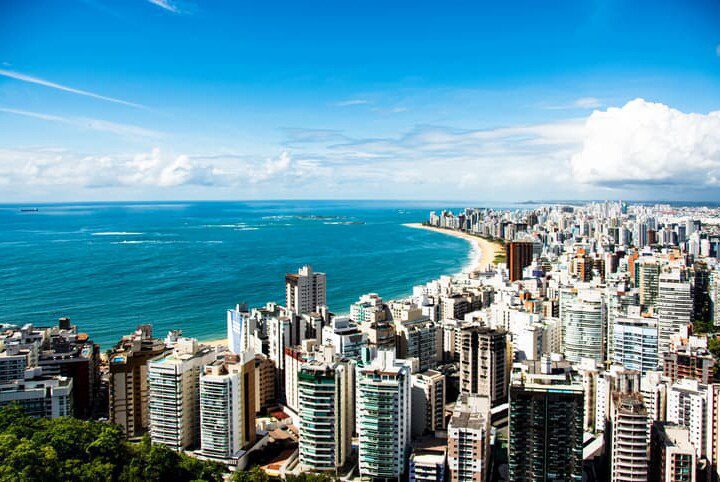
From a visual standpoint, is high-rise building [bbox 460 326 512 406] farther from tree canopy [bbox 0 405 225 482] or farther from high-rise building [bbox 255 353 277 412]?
tree canopy [bbox 0 405 225 482]

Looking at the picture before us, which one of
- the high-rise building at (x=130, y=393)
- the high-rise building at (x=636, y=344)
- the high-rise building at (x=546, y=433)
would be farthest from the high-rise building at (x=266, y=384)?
the high-rise building at (x=636, y=344)

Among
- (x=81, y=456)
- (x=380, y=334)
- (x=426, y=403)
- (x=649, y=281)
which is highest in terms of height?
(x=649, y=281)

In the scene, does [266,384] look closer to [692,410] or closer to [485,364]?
[485,364]

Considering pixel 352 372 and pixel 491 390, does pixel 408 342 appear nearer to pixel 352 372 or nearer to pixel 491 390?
pixel 491 390

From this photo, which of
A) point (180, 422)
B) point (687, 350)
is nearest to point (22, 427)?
point (180, 422)

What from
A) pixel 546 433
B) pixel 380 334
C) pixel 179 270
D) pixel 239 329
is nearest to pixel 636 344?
pixel 380 334
